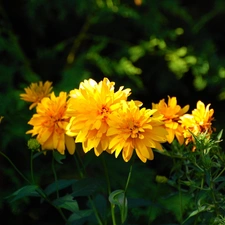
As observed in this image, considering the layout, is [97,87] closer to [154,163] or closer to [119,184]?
[119,184]

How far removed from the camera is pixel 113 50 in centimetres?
249

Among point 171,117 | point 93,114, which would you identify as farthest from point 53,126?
point 171,117

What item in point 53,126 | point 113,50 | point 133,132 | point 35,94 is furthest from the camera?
point 113,50

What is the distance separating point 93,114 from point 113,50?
1.49 metres

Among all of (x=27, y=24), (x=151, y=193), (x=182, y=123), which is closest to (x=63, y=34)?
(x=27, y=24)

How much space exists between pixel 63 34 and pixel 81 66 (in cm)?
36

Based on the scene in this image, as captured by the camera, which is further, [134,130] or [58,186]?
[58,186]

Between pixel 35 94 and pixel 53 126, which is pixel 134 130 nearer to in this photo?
pixel 53 126

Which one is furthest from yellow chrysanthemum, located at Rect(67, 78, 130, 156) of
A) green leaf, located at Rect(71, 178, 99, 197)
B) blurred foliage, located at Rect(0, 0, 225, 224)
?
blurred foliage, located at Rect(0, 0, 225, 224)

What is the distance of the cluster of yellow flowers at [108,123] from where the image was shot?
3.29ft

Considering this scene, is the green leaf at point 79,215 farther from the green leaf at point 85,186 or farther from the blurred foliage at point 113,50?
the blurred foliage at point 113,50

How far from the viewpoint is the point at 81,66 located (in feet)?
7.19

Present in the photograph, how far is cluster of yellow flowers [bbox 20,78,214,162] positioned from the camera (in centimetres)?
100

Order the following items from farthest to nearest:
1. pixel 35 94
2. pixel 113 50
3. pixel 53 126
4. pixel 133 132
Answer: pixel 113 50, pixel 35 94, pixel 53 126, pixel 133 132
